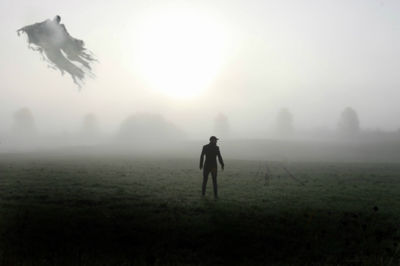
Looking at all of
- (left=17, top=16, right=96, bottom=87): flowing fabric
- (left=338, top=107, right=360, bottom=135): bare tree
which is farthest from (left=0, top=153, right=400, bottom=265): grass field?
(left=338, top=107, right=360, bottom=135): bare tree

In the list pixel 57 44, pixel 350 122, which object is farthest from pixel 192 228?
pixel 350 122

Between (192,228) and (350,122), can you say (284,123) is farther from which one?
(192,228)

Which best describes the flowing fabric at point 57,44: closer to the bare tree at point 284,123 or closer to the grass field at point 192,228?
the grass field at point 192,228

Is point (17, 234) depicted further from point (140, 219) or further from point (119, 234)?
point (140, 219)

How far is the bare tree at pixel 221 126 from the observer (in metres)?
152

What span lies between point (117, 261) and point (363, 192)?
16321mm

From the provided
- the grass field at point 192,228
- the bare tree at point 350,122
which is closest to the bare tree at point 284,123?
the bare tree at point 350,122

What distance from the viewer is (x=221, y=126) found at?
500ft

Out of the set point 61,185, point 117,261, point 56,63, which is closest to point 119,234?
point 117,261

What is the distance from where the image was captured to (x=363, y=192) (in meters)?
18.1

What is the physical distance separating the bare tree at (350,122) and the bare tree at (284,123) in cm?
2308

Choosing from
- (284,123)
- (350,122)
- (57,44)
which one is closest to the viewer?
(57,44)

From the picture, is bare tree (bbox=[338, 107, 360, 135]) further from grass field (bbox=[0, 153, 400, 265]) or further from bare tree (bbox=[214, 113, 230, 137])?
grass field (bbox=[0, 153, 400, 265])

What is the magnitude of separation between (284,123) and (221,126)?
1217 inches
